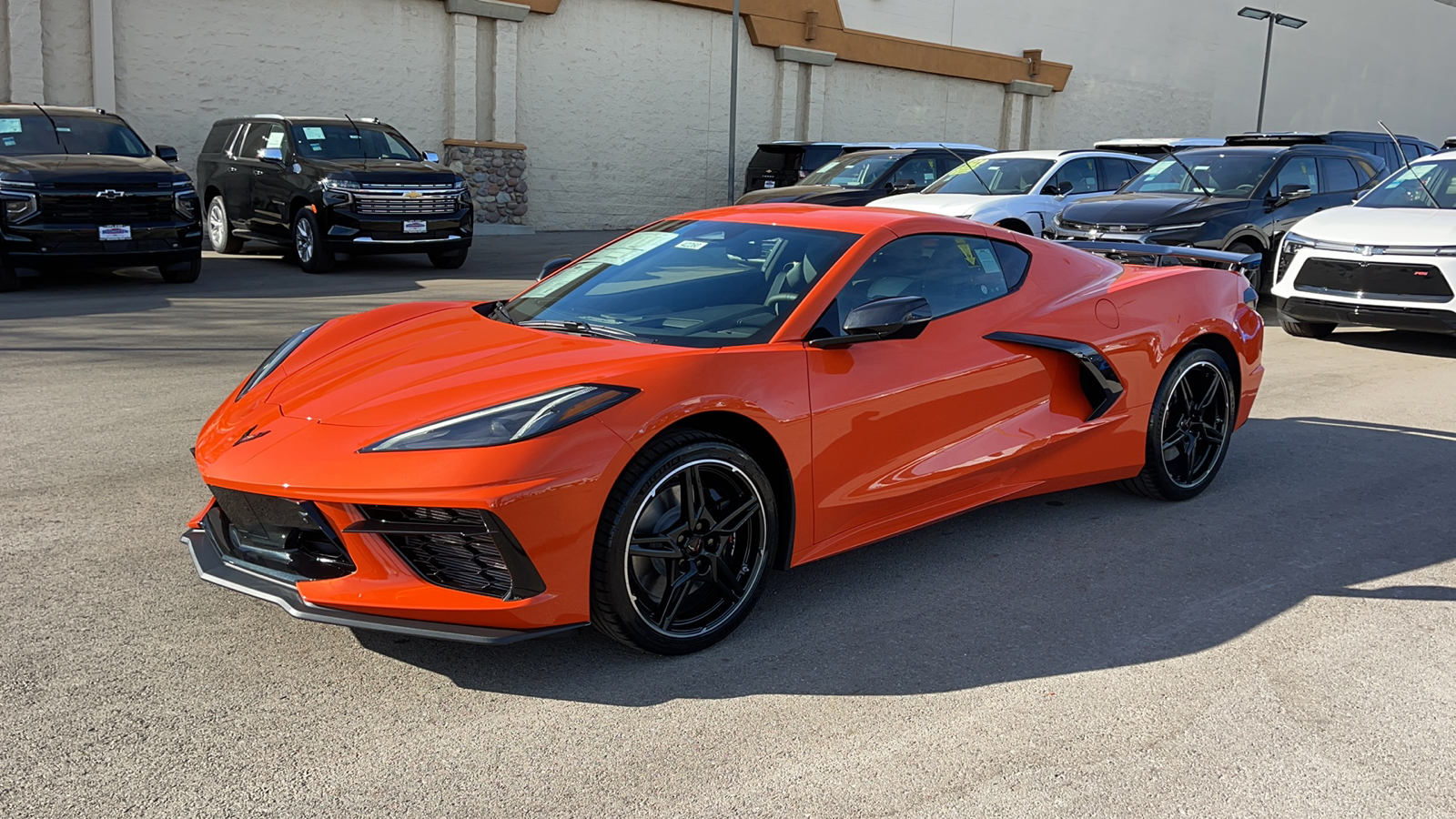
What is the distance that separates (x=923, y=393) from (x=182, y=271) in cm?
1114

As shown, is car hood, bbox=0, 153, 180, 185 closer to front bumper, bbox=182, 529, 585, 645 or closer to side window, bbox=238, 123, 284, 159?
side window, bbox=238, 123, 284, 159

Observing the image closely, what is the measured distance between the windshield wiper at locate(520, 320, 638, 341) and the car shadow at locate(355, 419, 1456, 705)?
40.6 inches

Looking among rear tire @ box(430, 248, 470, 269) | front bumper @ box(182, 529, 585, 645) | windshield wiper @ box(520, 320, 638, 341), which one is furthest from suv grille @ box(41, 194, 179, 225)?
front bumper @ box(182, 529, 585, 645)

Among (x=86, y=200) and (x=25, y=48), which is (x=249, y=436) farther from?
(x=25, y=48)

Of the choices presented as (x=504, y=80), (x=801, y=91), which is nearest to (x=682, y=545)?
(x=504, y=80)

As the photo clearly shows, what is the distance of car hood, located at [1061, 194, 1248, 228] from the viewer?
41.7 ft

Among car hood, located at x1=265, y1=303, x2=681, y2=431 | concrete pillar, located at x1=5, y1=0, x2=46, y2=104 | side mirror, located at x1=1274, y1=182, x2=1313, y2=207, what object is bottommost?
car hood, located at x1=265, y1=303, x2=681, y2=431

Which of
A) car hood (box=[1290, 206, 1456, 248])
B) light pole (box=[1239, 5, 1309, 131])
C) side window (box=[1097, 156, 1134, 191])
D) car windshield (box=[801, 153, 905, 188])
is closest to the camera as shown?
car hood (box=[1290, 206, 1456, 248])

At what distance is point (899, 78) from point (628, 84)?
8320 millimetres

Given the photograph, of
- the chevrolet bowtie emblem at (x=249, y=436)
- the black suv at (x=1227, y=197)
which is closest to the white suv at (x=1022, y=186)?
the black suv at (x=1227, y=197)

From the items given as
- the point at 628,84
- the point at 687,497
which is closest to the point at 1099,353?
the point at 687,497

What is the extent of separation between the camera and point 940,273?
4.83m

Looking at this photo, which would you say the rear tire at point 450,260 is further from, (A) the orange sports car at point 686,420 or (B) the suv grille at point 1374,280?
(A) the orange sports car at point 686,420

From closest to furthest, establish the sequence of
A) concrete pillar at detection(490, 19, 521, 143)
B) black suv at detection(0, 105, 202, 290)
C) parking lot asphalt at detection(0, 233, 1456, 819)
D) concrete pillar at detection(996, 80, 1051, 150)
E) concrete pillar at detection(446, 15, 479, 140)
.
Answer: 1. parking lot asphalt at detection(0, 233, 1456, 819)
2. black suv at detection(0, 105, 202, 290)
3. concrete pillar at detection(446, 15, 479, 140)
4. concrete pillar at detection(490, 19, 521, 143)
5. concrete pillar at detection(996, 80, 1051, 150)
